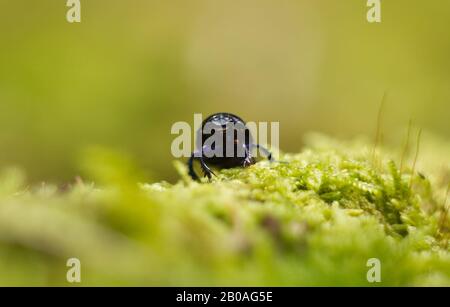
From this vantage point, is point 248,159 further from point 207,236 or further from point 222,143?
point 207,236

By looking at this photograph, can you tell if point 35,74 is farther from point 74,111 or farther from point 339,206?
point 339,206

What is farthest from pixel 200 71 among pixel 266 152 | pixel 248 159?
pixel 248 159

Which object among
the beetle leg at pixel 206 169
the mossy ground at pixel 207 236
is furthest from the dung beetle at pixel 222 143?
the mossy ground at pixel 207 236

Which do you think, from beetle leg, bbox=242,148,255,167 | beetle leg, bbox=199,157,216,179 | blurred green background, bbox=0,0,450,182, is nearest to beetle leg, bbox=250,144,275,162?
beetle leg, bbox=242,148,255,167

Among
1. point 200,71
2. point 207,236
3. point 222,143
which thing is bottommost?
point 207,236

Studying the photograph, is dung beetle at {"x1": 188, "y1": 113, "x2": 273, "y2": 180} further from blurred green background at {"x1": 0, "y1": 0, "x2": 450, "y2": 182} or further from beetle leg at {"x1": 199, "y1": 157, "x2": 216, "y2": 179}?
blurred green background at {"x1": 0, "y1": 0, "x2": 450, "y2": 182}
